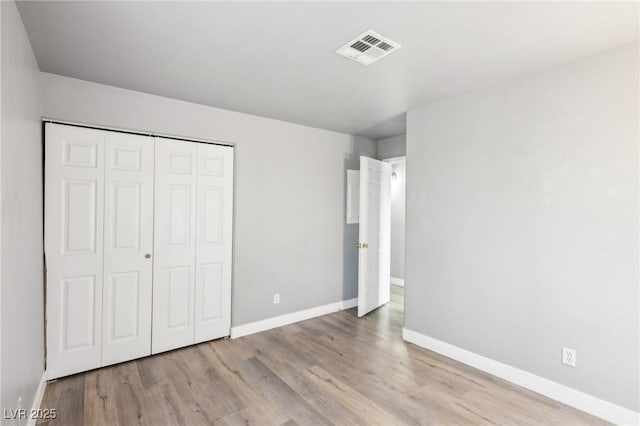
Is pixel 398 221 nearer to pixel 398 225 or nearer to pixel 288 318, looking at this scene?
pixel 398 225

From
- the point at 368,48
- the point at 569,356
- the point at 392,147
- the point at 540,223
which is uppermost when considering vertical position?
the point at 368,48

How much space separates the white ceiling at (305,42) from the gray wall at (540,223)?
0.91ft

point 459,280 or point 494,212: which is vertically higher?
point 494,212

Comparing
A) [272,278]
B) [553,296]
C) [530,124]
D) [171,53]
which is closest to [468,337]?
[553,296]

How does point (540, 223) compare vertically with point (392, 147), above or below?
below

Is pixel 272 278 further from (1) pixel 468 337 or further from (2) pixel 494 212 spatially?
(2) pixel 494 212

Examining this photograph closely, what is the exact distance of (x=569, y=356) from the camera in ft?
7.49

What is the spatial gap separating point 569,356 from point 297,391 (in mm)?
2009

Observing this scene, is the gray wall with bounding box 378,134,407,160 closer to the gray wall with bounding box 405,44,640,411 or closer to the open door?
the open door

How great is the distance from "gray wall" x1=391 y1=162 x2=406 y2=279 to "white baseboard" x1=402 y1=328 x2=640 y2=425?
2814 mm

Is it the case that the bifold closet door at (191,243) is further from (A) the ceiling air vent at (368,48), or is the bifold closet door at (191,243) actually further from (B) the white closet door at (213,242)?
(A) the ceiling air vent at (368,48)

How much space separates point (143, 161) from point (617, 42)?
3.71 meters

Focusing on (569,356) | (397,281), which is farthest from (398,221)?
(569,356)

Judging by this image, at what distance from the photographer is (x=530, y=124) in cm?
249
